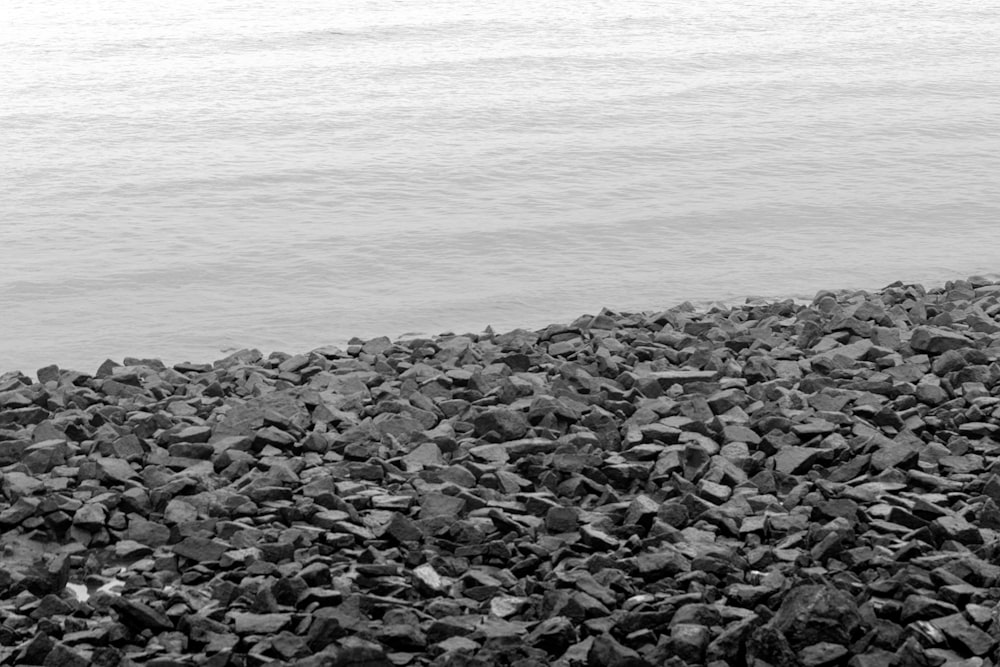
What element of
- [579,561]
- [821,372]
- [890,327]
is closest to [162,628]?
[579,561]

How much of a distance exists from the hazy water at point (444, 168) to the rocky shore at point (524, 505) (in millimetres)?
2746

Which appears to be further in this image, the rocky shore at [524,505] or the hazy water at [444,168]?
the hazy water at [444,168]

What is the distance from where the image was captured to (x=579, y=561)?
5.12 m

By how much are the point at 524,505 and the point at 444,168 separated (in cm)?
1022

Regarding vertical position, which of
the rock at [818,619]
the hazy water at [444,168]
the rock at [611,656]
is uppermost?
the hazy water at [444,168]

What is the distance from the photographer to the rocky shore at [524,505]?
14.9 ft

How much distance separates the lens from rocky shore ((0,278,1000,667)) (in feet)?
14.9

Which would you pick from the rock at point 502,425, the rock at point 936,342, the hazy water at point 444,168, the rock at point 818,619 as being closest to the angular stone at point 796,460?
the rock at point 502,425

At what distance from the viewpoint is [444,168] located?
50.9ft

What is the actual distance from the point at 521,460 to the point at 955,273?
7126 mm

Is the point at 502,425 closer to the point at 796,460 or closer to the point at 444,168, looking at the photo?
the point at 796,460

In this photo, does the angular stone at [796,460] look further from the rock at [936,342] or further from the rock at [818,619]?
the rock at [936,342]

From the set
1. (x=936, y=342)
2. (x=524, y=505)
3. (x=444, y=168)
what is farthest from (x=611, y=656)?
(x=444, y=168)

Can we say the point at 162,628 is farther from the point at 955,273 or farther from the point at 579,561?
the point at 955,273
